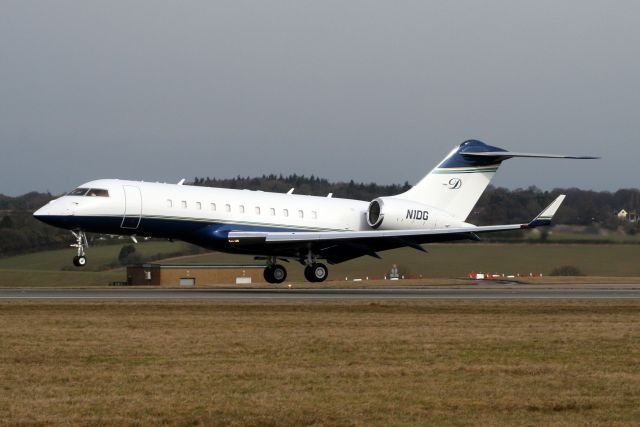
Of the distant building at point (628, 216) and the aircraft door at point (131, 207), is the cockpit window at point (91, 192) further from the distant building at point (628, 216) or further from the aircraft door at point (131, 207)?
the distant building at point (628, 216)

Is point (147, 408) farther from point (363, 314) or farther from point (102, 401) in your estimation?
point (363, 314)

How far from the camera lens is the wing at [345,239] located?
38.1 m

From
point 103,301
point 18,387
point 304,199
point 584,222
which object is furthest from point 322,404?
point 584,222

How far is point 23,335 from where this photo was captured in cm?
1831

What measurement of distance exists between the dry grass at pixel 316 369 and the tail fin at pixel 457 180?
19.8m

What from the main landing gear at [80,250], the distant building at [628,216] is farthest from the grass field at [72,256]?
the distant building at [628,216]

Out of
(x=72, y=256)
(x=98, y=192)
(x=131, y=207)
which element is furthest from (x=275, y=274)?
(x=72, y=256)

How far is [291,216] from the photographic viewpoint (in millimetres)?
40000

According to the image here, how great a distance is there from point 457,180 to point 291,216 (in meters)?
8.04

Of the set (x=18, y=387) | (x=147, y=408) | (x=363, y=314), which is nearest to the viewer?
(x=147, y=408)

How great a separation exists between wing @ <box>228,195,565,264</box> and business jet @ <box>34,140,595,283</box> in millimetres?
38

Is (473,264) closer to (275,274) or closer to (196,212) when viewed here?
(275,274)

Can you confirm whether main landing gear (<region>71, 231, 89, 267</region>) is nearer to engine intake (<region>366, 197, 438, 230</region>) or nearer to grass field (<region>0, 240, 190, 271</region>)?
engine intake (<region>366, 197, 438, 230</region>)

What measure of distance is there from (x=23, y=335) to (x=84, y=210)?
57.9 ft
